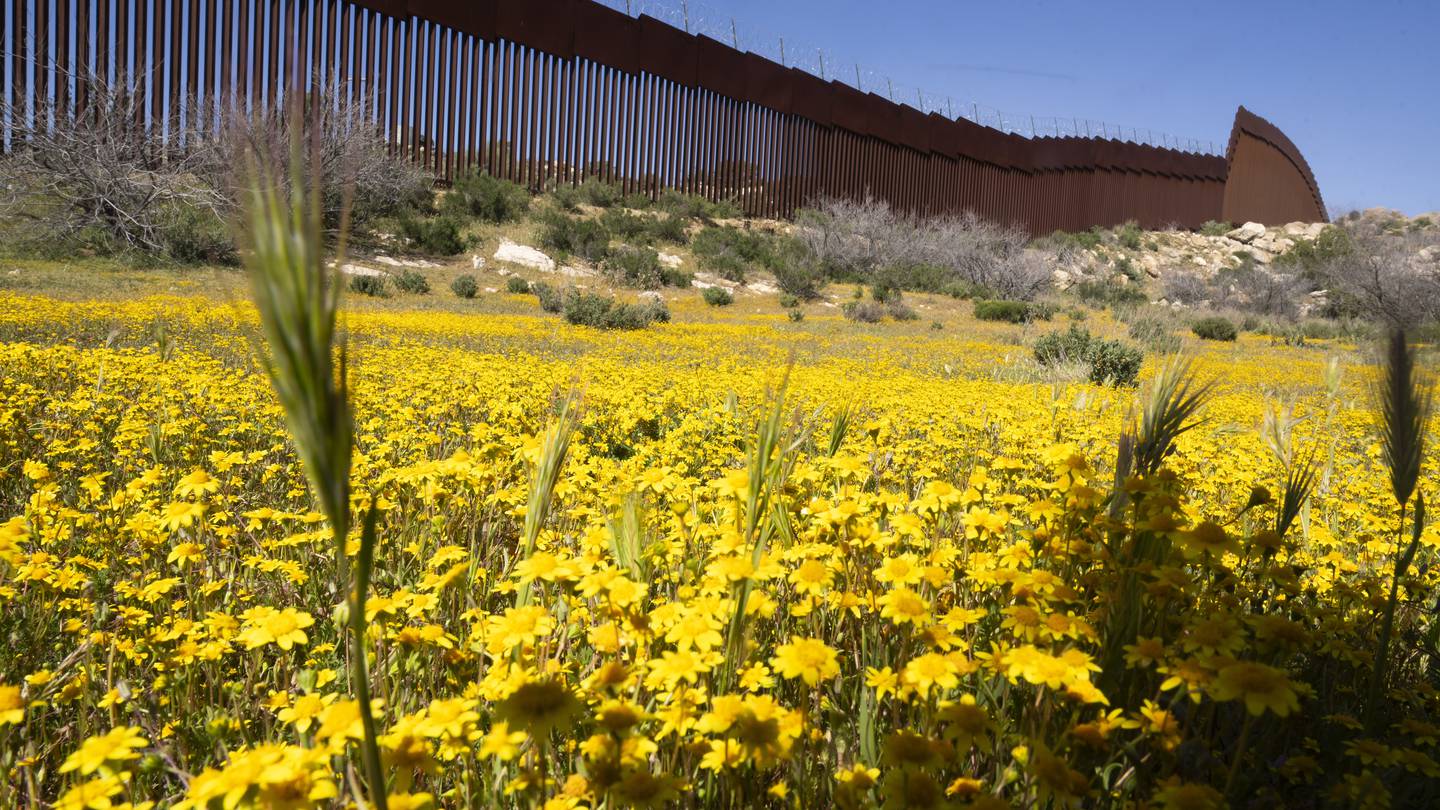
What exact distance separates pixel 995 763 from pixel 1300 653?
1.34 metres

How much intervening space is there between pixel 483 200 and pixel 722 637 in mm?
25784

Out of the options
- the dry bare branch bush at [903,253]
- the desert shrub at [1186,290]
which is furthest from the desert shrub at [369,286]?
the desert shrub at [1186,290]

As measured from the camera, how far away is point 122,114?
18.4m

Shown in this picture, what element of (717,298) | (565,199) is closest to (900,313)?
(717,298)

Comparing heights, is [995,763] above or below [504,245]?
below

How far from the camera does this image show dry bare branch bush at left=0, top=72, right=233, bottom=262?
16.3 metres

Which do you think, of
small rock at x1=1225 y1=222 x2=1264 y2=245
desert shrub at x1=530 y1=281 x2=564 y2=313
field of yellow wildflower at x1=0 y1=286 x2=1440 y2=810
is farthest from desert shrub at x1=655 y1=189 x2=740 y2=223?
small rock at x1=1225 y1=222 x2=1264 y2=245

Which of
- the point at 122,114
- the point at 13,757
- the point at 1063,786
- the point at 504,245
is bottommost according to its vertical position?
the point at 13,757

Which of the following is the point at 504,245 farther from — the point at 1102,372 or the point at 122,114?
the point at 1102,372

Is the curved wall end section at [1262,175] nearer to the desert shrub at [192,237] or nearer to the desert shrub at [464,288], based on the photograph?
the desert shrub at [464,288]

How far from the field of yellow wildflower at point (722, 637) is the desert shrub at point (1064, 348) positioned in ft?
23.6

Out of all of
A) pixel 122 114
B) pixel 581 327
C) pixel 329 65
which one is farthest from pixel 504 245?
pixel 581 327

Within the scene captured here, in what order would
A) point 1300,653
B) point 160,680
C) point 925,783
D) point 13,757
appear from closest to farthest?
point 925,783, point 13,757, point 160,680, point 1300,653

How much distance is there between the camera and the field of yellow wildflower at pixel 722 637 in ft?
4.08
